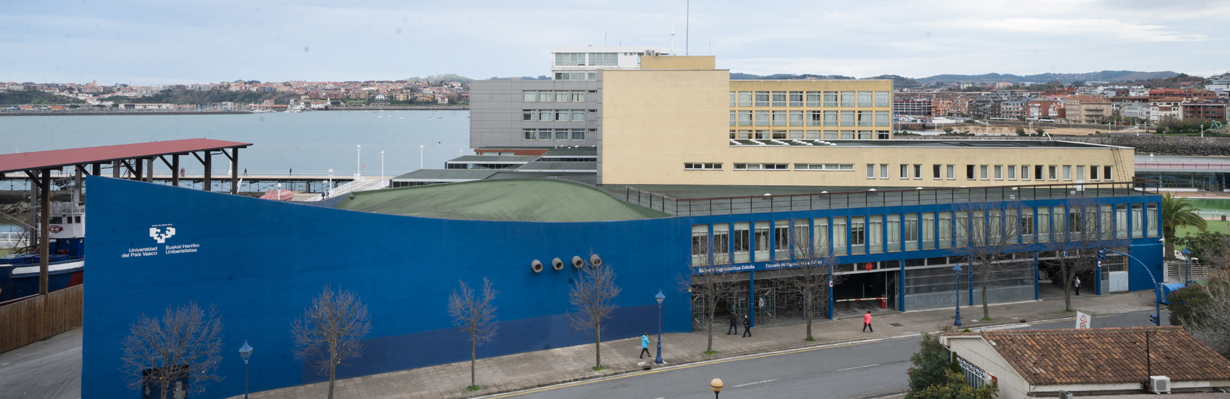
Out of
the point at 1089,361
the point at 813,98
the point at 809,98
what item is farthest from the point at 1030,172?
the point at 809,98

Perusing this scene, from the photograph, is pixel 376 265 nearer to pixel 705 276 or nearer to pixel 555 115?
pixel 705 276

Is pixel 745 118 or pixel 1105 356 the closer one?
pixel 1105 356

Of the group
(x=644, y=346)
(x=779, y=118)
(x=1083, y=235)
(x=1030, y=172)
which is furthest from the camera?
(x=779, y=118)

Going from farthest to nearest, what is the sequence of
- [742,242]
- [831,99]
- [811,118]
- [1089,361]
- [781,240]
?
[811,118] → [831,99] → [781,240] → [742,242] → [1089,361]

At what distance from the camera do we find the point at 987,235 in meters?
39.3

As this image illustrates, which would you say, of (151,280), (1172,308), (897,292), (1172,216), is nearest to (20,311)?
(151,280)

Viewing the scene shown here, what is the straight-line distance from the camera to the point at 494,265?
32.3 meters

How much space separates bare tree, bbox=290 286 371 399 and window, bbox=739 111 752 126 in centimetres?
6389

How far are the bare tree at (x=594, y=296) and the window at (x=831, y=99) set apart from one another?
187 ft

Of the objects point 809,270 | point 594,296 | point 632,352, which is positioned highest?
point 809,270

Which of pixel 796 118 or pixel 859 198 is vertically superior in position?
pixel 796 118

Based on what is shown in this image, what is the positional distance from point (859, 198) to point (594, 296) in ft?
55.1

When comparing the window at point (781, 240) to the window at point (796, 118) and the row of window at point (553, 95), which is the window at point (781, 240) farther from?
the row of window at point (553, 95)

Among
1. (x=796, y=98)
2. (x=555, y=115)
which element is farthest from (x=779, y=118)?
(x=555, y=115)
